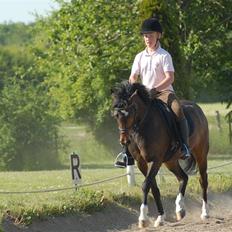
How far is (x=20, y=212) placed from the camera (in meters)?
11.2

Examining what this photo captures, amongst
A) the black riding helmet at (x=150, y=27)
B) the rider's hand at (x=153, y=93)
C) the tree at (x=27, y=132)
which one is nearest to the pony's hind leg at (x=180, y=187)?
the rider's hand at (x=153, y=93)

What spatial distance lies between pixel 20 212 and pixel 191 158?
3.62 m

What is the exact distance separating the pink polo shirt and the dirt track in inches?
89.0

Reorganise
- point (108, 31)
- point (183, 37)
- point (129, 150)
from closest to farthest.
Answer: point (129, 150)
point (183, 37)
point (108, 31)

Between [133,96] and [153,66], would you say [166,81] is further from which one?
[133,96]

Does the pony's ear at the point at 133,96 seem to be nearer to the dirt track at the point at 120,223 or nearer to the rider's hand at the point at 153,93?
the rider's hand at the point at 153,93

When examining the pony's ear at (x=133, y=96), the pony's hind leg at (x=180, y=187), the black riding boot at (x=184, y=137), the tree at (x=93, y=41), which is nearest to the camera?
the pony's ear at (x=133, y=96)

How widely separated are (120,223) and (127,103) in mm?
2368

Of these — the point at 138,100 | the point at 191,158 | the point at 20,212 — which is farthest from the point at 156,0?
the point at 20,212

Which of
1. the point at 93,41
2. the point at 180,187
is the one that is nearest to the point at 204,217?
the point at 180,187

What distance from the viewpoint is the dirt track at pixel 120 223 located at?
11141 millimetres

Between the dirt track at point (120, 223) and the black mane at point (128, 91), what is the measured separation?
1.94 m

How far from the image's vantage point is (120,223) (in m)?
12.5

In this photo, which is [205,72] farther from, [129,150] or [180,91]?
[129,150]
